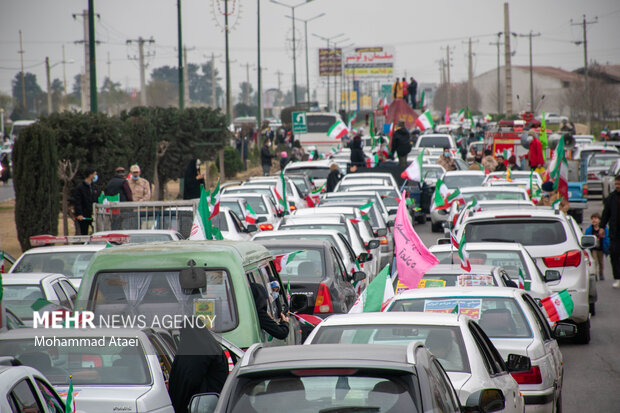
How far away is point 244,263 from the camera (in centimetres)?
789

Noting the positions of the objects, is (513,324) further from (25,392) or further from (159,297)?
(25,392)

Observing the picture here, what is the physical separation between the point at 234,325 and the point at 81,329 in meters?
1.26

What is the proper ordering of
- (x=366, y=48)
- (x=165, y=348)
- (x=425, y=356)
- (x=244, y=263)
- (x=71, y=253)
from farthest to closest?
1. (x=366, y=48)
2. (x=71, y=253)
3. (x=244, y=263)
4. (x=165, y=348)
5. (x=425, y=356)

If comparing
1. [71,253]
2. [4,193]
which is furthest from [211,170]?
[71,253]

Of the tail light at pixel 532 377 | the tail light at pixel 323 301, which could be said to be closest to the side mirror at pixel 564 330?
the tail light at pixel 532 377

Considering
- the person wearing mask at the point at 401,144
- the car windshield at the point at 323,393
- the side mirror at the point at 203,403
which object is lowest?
the side mirror at the point at 203,403

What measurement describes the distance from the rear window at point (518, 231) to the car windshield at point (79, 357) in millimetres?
8224

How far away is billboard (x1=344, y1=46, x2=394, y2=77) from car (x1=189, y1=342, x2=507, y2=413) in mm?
132938

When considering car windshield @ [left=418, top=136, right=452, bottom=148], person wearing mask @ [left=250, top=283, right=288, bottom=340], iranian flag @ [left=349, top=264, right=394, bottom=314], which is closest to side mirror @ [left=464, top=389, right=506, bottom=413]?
person wearing mask @ [left=250, top=283, right=288, bottom=340]

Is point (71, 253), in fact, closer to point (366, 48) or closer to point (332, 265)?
point (332, 265)

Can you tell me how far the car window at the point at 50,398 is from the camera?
5327 mm

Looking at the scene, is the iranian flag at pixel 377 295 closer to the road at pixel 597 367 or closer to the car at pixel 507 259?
the road at pixel 597 367

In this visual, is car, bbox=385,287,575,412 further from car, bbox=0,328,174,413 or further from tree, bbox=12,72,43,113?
tree, bbox=12,72,43,113

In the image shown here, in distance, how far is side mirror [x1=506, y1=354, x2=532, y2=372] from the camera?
7.50 metres
